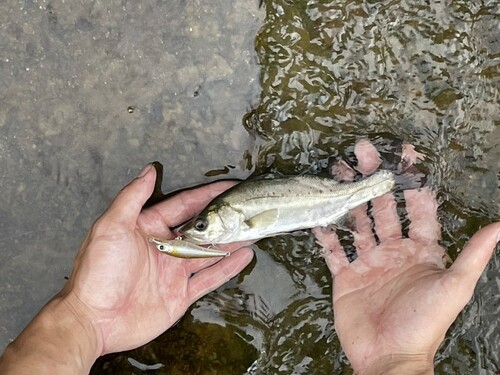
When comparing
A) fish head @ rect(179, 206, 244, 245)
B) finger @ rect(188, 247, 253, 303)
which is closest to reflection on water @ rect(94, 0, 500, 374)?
finger @ rect(188, 247, 253, 303)

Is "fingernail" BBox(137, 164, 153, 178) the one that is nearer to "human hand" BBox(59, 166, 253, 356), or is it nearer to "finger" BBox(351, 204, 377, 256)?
"human hand" BBox(59, 166, 253, 356)

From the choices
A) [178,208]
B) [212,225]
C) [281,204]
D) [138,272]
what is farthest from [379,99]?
[138,272]

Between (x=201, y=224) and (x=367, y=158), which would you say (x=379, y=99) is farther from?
(x=201, y=224)

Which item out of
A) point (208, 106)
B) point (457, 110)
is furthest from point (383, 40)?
point (208, 106)

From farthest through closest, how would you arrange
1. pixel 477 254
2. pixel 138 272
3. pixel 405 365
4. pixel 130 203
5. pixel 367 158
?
pixel 367 158 → pixel 138 272 → pixel 130 203 → pixel 405 365 → pixel 477 254

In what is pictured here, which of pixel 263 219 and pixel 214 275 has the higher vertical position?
pixel 263 219

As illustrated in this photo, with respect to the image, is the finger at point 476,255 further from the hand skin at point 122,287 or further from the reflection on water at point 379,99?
the hand skin at point 122,287
